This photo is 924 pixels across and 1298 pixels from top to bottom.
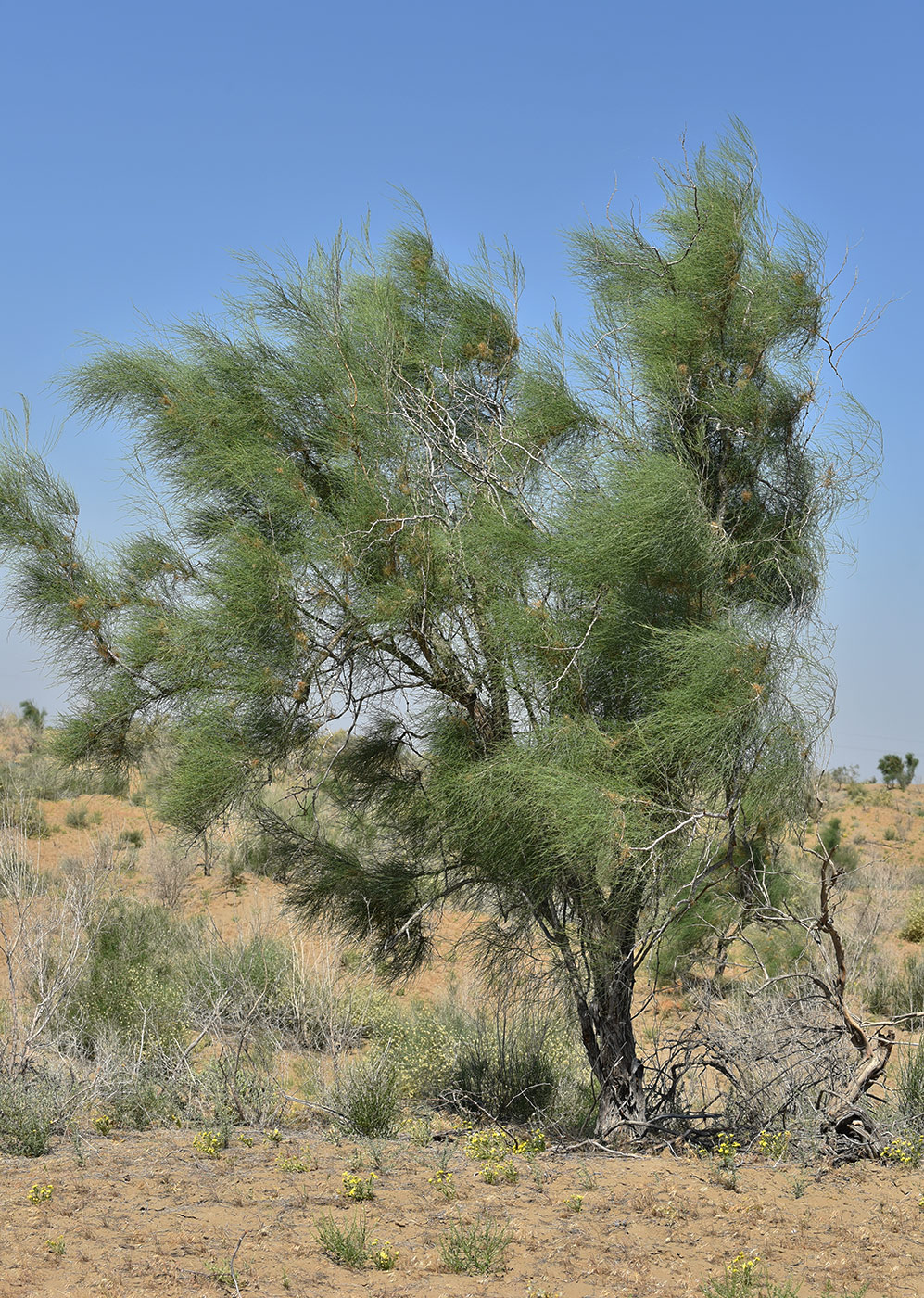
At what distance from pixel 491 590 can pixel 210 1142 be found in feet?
11.2

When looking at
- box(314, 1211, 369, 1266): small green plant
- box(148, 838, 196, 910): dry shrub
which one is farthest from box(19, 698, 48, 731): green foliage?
box(314, 1211, 369, 1266): small green plant

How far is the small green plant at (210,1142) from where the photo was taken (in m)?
6.09

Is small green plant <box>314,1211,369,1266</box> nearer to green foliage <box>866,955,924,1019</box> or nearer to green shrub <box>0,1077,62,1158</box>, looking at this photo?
green shrub <box>0,1077,62,1158</box>

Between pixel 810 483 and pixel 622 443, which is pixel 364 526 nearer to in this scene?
pixel 622 443

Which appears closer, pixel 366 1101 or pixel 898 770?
pixel 366 1101

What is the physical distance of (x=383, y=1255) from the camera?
4535 mm

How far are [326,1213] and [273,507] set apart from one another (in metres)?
3.81

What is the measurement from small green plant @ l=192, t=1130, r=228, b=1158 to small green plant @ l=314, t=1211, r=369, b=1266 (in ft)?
4.81

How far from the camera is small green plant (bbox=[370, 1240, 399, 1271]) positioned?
14.9ft

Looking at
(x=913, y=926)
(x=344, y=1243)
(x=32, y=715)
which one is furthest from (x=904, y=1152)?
(x=32, y=715)

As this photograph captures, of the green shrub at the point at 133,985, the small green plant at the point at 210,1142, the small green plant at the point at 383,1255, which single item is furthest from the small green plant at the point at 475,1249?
the green shrub at the point at 133,985

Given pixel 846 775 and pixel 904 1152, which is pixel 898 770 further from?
pixel 904 1152

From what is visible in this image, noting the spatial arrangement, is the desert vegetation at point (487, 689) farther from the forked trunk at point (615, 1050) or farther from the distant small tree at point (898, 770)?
the distant small tree at point (898, 770)

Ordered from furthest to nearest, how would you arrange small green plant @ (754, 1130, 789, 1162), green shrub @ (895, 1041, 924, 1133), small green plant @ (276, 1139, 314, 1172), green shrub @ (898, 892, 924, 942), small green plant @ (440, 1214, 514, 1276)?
green shrub @ (898, 892, 924, 942), green shrub @ (895, 1041, 924, 1133), small green plant @ (754, 1130, 789, 1162), small green plant @ (276, 1139, 314, 1172), small green plant @ (440, 1214, 514, 1276)
